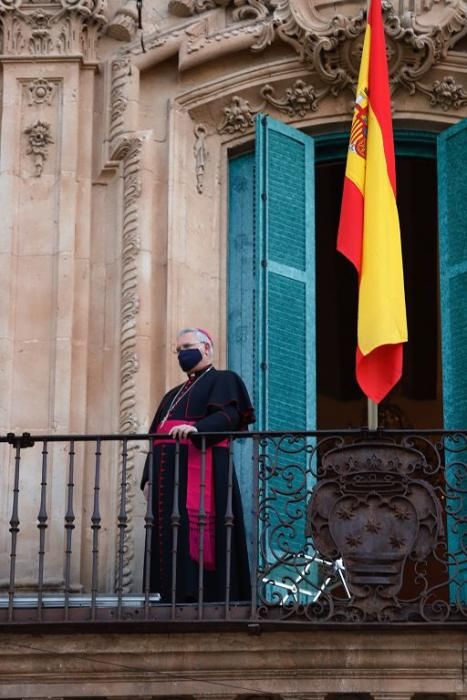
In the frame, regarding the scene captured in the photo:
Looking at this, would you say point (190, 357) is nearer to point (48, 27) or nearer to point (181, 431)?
point (181, 431)

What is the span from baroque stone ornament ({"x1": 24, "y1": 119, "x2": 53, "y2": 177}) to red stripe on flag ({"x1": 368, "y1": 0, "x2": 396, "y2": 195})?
196 centimetres

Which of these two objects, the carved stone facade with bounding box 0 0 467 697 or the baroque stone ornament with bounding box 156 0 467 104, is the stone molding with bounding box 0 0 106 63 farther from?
the baroque stone ornament with bounding box 156 0 467 104

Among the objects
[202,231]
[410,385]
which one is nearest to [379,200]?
[202,231]

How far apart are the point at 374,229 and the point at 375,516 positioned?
1.58 m

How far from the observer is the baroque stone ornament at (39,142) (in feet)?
42.2

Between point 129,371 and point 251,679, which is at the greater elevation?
point 129,371

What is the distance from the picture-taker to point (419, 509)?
1106 cm

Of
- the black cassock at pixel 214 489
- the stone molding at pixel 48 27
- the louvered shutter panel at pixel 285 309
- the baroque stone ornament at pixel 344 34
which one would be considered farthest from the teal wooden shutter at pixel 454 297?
the stone molding at pixel 48 27

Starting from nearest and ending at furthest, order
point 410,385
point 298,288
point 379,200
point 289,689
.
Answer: point 289,689 → point 379,200 → point 298,288 → point 410,385

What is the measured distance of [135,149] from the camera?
12938 millimetres

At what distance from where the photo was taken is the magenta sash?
1152 centimetres

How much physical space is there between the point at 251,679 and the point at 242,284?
9.37 feet

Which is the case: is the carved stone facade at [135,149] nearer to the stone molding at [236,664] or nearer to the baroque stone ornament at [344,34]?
the baroque stone ornament at [344,34]

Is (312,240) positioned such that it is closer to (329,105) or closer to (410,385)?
(329,105)
